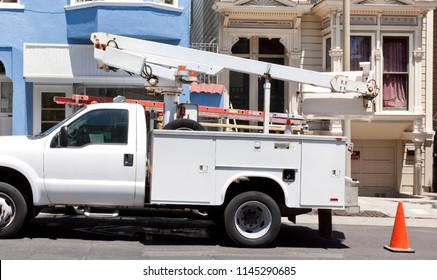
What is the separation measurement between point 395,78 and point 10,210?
12484 millimetres

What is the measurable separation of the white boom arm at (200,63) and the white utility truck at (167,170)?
1.24 metres

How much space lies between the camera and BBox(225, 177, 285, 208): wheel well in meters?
8.88

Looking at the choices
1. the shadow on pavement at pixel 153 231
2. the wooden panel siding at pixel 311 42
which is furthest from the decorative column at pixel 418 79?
the shadow on pavement at pixel 153 231

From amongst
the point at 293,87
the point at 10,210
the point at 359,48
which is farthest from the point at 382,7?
the point at 10,210

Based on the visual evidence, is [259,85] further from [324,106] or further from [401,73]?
[324,106]

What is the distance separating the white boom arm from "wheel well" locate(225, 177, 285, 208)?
74.0 inches

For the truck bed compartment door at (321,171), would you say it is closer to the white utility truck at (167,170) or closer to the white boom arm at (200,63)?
the white utility truck at (167,170)

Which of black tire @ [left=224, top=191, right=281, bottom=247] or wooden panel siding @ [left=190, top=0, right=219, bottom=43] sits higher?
wooden panel siding @ [left=190, top=0, right=219, bottom=43]

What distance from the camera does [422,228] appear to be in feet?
39.7

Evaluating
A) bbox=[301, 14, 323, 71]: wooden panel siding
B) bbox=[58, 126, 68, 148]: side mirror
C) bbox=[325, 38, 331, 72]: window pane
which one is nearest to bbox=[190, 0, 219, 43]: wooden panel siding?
bbox=[301, 14, 323, 71]: wooden panel siding

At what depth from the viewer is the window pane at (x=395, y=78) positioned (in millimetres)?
17453

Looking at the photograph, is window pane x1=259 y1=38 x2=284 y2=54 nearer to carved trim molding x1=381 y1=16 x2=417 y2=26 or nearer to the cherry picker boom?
carved trim molding x1=381 y1=16 x2=417 y2=26

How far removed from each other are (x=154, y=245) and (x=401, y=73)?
11235mm

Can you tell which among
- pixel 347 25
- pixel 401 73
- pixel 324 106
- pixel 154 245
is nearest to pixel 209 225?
pixel 154 245
